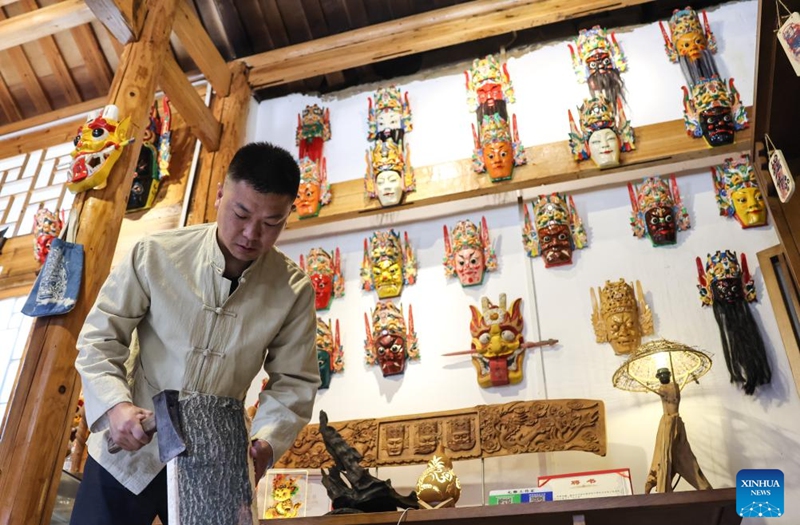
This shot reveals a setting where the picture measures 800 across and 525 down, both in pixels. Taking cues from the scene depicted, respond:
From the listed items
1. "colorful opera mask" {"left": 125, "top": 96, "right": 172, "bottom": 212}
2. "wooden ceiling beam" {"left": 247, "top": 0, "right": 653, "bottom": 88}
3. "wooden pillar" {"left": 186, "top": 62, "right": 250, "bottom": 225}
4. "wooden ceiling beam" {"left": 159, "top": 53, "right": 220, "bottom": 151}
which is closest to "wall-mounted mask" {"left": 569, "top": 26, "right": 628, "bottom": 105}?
"wooden ceiling beam" {"left": 247, "top": 0, "right": 653, "bottom": 88}

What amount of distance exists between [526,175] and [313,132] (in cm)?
158

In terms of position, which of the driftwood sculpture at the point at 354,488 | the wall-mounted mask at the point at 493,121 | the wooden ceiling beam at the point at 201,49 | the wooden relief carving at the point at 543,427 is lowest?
the driftwood sculpture at the point at 354,488

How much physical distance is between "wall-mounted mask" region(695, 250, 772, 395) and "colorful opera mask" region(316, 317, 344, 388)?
6.63 ft

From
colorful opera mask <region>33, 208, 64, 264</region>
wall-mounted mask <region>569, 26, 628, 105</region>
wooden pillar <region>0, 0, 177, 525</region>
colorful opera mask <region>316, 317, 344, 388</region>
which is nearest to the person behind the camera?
wooden pillar <region>0, 0, 177, 525</region>

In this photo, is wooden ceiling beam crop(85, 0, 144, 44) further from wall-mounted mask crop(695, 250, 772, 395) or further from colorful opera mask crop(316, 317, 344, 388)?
wall-mounted mask crop(695, 250, 772, 395)

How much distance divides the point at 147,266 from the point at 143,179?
3.67 meters

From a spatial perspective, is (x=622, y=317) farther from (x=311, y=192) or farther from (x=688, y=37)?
(x=311, y=192)

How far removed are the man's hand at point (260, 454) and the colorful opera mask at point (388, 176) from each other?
3066 millimetres

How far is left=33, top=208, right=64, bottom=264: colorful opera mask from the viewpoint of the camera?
4.91 meters

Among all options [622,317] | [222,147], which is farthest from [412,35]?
[622,317]

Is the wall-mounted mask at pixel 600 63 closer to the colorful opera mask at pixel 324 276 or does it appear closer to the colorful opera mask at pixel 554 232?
the colorful opera mask at pixel 554 232

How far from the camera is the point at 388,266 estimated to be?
168 inches

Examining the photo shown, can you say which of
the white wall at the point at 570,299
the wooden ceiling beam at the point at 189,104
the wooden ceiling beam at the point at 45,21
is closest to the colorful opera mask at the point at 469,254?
the white wall at the point at 570,299

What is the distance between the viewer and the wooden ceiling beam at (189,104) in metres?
4.38
